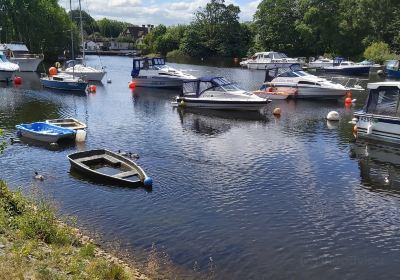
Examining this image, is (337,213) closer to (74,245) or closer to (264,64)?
(74,245)

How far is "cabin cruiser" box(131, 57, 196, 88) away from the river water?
2026cm

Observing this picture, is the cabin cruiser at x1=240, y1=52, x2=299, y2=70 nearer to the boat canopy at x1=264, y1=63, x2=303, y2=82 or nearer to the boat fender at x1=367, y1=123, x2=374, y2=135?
the boat canopy at x1=264, y1=63, x2=303, y2=82

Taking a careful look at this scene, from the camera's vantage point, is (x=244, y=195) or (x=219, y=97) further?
(x=219, y=97)

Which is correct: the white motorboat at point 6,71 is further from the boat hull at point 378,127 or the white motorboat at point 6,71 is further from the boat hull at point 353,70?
the boat hull at point 353,70

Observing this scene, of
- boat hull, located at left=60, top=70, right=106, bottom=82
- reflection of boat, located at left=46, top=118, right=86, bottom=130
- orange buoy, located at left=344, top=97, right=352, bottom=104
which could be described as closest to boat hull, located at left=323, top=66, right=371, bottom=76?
orange buoy, located at left=344, top=97, right=352, bottom=104

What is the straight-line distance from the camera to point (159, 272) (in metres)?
14.0

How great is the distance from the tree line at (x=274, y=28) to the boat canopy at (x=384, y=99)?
2414 inches

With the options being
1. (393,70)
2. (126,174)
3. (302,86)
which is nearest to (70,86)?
(302,86)

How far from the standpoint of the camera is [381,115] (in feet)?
96.3

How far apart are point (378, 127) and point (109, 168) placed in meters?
16.9

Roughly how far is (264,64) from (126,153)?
2712 inches

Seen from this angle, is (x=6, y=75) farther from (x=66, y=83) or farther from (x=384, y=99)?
(x=384, y=99)

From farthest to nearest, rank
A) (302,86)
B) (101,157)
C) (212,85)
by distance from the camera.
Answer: (302,86), (212,85), (101,157)

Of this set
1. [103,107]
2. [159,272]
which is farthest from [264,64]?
[159,272]
